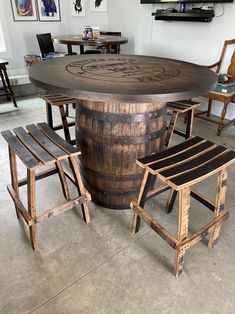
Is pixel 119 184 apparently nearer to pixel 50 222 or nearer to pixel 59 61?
pixel 50 222

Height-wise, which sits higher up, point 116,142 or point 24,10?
point 24,10

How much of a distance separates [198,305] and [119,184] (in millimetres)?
865

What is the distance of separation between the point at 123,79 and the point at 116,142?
15.6 inches

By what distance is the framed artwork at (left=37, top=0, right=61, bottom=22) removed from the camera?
467cm

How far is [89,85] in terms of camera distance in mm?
1350

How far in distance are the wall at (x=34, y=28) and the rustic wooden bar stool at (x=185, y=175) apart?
4337mm

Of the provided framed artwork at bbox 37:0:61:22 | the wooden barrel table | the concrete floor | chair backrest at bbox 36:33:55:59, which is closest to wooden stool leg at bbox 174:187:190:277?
the concrete floor

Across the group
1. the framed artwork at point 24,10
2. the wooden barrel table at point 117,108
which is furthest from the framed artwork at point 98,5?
the wooden barrel table at point 117,108

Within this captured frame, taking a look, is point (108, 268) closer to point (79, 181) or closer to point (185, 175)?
point (79, 181)

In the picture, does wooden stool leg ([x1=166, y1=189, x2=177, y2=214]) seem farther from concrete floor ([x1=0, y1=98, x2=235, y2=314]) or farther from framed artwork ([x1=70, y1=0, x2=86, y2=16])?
framed artwork ([x1=70, y1=0, x2=86, y2=16])

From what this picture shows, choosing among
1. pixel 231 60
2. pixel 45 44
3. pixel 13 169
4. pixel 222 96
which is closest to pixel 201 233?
pixel 13 169

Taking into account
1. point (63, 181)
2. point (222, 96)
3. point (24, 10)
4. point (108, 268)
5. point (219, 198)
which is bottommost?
point (108, 268)

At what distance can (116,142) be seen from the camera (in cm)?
162

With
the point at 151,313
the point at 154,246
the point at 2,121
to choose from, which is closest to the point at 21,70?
the point at 2,121
